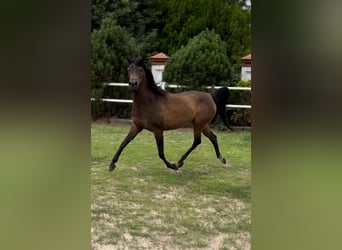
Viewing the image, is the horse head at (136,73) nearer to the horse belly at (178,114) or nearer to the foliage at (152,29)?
the horse belly at (178,114)

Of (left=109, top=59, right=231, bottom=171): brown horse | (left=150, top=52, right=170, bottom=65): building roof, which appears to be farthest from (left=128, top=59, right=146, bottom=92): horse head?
(left=150, top=52, right=170, bottom=65): building roof

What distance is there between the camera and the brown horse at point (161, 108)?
2916mm

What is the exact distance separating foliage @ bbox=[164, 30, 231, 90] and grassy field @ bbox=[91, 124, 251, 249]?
78cm

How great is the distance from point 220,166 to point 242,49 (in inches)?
88.2

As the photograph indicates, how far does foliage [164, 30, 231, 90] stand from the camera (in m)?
4.68

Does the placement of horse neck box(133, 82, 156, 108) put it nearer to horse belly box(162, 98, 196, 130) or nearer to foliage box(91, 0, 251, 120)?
horse belly box(162, 98, 196, 130)

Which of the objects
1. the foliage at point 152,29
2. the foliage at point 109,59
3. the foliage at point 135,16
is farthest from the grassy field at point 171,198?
the foliage at point 135,16

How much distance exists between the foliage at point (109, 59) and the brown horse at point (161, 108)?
1976 millimetres

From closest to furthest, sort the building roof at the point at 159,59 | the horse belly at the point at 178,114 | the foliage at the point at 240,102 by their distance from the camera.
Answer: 1. the horse belly at the point at 178,114
2. the foliage at the point at 240,102
3. the building roof at the point at 159,59

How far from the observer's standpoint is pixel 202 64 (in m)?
4.68

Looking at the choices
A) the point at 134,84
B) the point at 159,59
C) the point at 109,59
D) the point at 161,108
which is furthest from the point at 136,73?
the point at 159,59
